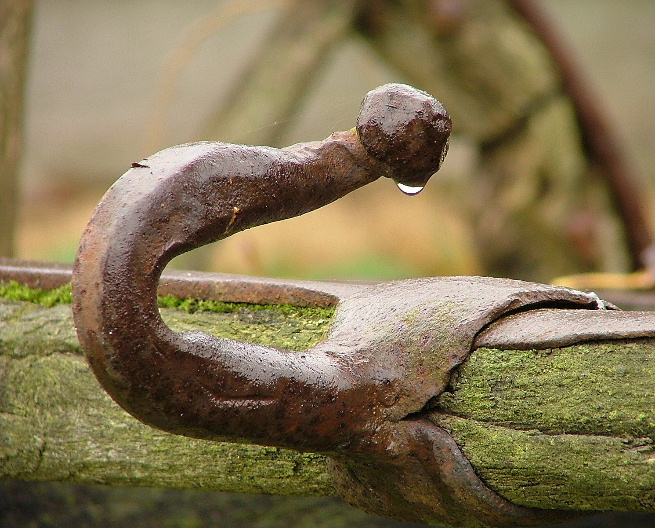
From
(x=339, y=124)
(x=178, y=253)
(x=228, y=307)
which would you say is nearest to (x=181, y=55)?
(x=228, y=307)

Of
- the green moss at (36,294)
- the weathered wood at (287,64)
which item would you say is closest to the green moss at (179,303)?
the green moss at (36,294)

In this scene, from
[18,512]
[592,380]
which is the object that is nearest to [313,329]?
[592,380]

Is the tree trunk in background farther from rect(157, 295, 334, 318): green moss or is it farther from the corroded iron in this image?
the corroded iron

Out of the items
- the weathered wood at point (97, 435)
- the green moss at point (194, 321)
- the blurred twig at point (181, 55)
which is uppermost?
the blurred twig at point (181, 55)

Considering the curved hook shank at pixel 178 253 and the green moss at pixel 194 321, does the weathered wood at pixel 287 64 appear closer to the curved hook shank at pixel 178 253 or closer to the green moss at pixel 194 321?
the green moss at pixel 194 321

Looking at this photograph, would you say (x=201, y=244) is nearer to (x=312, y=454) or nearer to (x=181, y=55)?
(x=312, y=454)

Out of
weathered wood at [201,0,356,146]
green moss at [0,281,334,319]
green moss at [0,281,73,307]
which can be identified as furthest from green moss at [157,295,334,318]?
weathered wood at [201,0,356,146]
